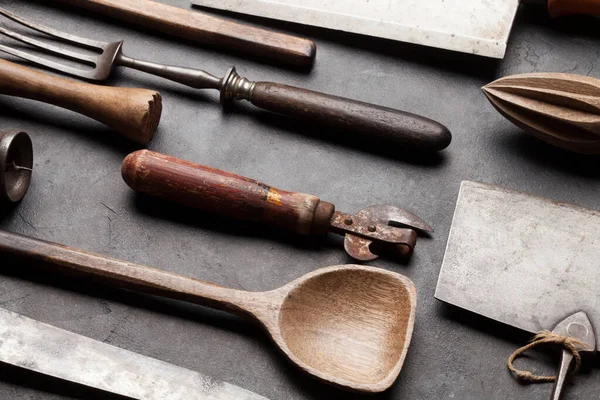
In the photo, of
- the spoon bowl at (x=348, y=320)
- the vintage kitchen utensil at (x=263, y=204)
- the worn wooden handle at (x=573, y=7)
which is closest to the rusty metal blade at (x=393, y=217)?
the vintage kitchen utensil at (x=263, y=204)

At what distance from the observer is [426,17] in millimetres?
1383

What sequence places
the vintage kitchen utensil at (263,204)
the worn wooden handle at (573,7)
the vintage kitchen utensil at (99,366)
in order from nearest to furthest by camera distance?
the vintage kitchen utensil at (99,366)
the vintage kitchen utensil at (263,204)
the worn wooden handle at (573,7)

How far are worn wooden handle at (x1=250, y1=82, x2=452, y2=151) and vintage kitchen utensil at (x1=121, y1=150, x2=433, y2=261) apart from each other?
0.13 m

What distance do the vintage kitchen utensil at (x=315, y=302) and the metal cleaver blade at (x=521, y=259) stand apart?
0.30 feet

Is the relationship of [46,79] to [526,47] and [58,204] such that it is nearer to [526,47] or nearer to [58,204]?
[58,204]

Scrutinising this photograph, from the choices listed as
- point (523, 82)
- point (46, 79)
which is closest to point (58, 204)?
point (46, 79)

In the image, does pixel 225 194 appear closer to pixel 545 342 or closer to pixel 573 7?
pixel 545 342

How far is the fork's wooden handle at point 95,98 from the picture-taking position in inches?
49.9

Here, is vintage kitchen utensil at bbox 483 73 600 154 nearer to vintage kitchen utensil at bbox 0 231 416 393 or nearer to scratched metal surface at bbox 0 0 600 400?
scratched metal surface at bbox 0 0 600 400

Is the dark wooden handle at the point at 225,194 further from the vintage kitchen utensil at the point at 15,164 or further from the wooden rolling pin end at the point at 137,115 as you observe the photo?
the vintage kitchen utensil at the point at 15,164

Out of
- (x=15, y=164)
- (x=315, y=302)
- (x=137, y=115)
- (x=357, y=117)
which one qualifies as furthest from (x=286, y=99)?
(x=15, y=164)

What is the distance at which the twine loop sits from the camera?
3.66 ft

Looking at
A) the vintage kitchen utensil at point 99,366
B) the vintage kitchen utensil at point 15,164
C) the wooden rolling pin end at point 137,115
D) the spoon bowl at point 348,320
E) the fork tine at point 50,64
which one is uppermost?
the fork tine at point 50,64

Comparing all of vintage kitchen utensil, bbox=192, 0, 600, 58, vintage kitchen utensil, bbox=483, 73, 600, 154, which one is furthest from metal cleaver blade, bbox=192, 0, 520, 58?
vintage kitchen utensil, bbox=483, 73, 600, 154
